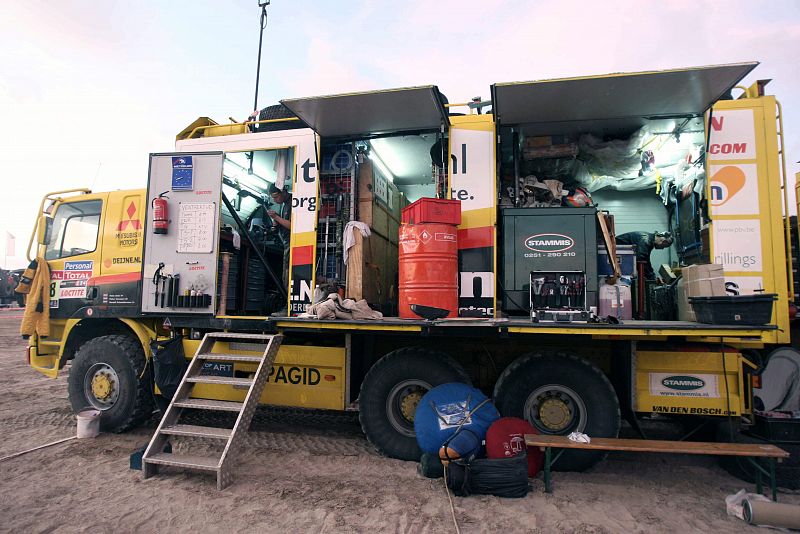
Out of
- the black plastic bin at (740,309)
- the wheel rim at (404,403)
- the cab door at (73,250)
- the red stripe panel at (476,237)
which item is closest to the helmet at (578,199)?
the red stripe panel at (476,237)

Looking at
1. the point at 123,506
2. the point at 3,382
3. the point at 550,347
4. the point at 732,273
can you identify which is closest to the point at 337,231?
the point at 550,347

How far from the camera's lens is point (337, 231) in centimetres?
575

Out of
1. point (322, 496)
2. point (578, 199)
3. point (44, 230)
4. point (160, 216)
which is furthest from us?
point (44, 230)

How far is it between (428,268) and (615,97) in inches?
104

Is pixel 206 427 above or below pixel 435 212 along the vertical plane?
below

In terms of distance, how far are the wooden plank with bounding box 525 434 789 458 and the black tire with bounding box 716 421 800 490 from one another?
0.44m

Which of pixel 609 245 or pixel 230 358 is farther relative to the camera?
pixel 609 245

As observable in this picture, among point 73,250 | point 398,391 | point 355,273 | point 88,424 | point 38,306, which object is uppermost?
point 73,250

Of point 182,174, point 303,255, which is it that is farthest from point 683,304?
point 182,174

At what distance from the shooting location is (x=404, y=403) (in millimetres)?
4602

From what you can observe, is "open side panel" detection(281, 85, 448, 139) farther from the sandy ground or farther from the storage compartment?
the sandy ground

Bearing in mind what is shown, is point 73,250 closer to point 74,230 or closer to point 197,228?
point 74,230

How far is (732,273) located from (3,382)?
465 inches

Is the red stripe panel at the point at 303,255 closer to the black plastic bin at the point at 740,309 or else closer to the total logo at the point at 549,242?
the total logo at the point at 549,242
